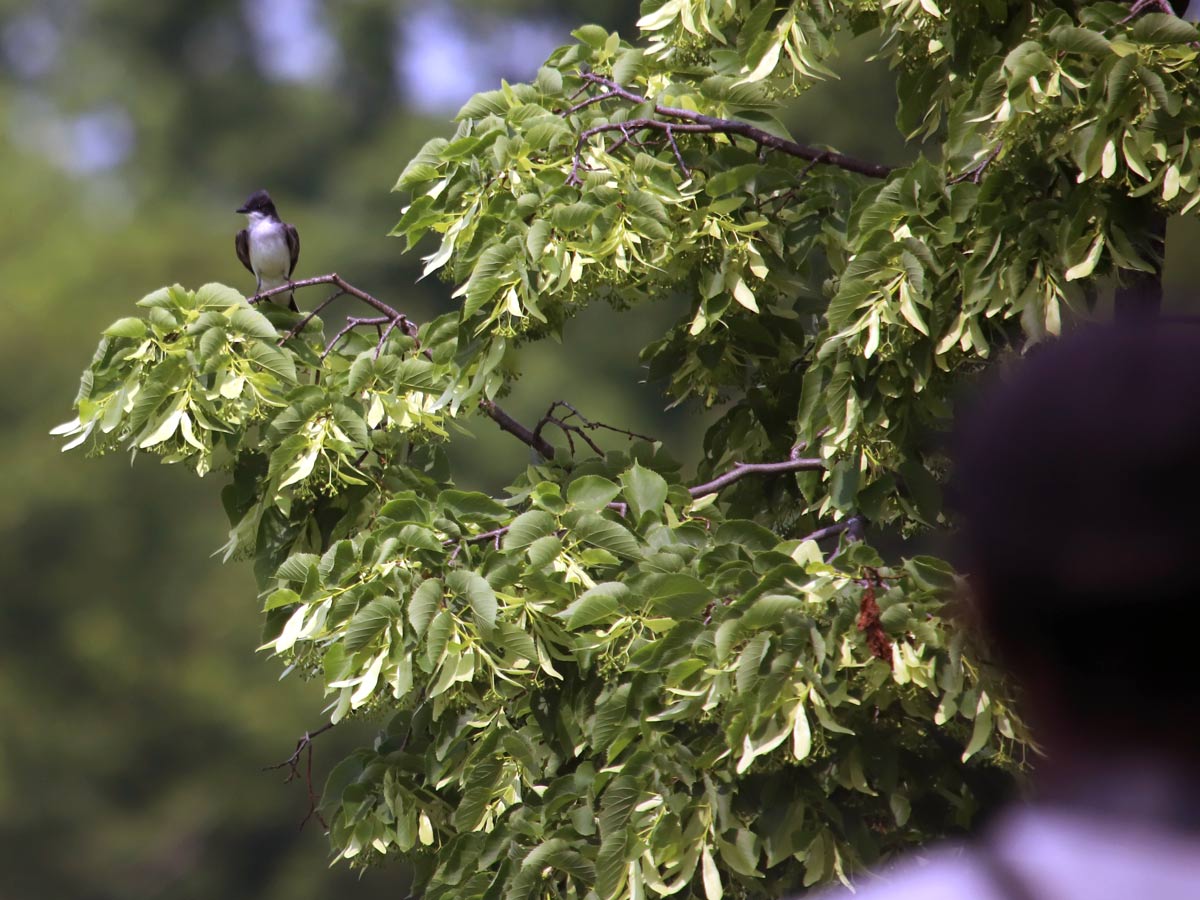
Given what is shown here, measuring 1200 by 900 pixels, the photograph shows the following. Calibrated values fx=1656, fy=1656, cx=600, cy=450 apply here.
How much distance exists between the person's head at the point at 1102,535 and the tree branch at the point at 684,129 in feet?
8.20

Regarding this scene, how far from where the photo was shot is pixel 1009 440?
1.04m

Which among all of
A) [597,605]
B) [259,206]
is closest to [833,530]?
[597,605]

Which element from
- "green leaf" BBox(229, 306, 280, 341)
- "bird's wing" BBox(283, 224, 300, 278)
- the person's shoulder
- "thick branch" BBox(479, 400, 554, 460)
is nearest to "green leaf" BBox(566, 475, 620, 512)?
"thick branch" BBox(479, 400, 554, 460)

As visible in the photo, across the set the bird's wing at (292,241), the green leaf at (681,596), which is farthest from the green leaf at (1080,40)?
the bird's wing at (292,241)

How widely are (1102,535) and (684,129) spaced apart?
2.80m

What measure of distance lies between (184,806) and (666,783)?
16454 millimetres

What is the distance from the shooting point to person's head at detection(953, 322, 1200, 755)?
100cm

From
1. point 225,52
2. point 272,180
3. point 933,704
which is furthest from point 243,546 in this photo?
point 225,52

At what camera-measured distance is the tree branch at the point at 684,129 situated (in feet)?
11.8

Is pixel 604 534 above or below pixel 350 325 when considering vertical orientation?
below

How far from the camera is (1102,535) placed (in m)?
1.00

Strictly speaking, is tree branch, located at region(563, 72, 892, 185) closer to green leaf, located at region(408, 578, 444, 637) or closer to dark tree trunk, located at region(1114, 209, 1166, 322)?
dark tree trunk, located at region(1114, 209, 1166, 322)

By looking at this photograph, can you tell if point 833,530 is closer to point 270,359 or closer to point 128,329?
point 270,359

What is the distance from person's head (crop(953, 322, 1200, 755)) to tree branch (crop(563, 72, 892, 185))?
2.50 m
